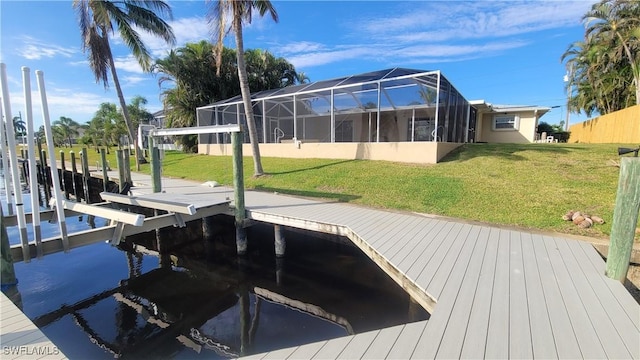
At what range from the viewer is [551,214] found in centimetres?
553

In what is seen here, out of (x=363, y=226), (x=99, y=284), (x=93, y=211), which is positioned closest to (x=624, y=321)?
(x=363, y=226)

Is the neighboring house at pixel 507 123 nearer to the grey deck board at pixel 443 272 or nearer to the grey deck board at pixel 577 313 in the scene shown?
the grey deck board at pixel 443 272

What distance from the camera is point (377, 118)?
11977mm

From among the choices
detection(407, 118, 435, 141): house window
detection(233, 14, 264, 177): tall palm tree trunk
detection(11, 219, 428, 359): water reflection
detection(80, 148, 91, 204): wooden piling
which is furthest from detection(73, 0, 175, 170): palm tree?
detection(407, 118, 435, 141): house window

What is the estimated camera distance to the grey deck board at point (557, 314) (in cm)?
212

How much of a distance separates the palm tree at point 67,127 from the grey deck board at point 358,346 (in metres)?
69.7

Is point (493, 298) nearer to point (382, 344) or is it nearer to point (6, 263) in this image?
point (382, 344)

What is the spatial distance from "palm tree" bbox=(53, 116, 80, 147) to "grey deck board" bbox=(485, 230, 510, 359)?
70166 millimetres

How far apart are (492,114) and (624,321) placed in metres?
19.0

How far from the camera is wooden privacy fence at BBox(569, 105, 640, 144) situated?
13562 mm

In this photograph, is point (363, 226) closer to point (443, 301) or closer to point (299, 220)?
point (299, 220)

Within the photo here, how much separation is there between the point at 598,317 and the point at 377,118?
1021 cm

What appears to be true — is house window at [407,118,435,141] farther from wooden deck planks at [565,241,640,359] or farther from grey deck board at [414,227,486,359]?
grey deck board at [414,227,486,359]

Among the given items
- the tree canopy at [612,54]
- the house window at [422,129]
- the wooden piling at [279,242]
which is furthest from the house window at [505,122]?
the wooden piling at [279,242]
